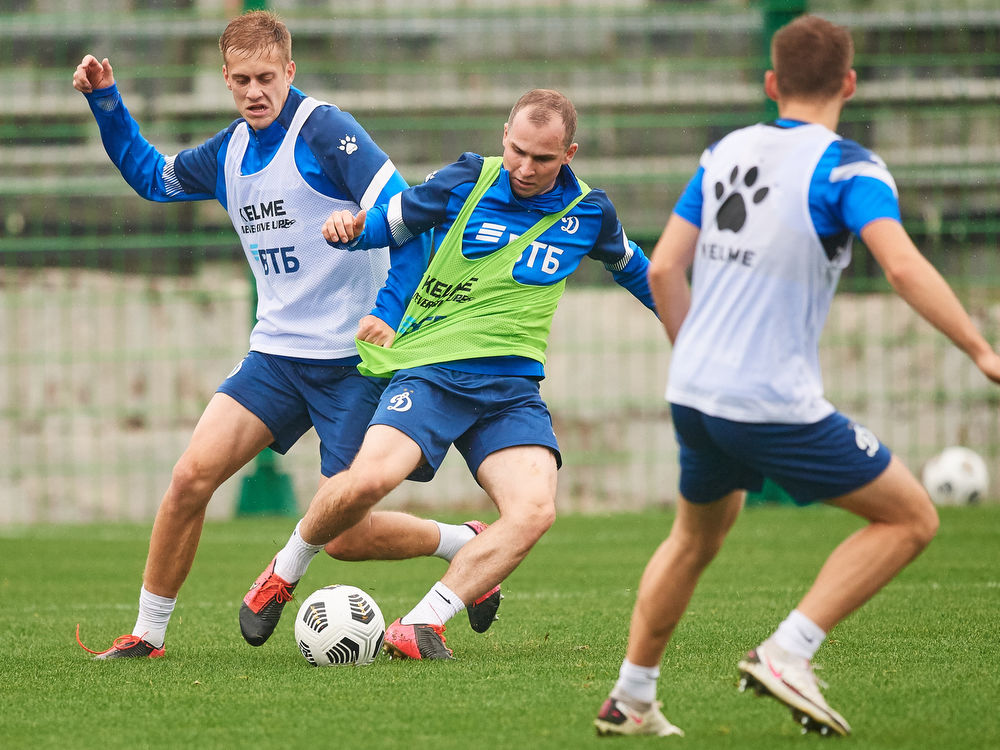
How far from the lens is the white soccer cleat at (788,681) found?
316 centimetres

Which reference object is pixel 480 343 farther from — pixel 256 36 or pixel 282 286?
pixel 256 36

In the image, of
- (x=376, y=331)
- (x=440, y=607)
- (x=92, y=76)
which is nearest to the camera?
(x=440, y=607)

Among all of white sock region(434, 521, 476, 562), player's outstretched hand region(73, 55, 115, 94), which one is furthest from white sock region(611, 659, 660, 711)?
player's outstretched hand region(73, 55, 115, 94)

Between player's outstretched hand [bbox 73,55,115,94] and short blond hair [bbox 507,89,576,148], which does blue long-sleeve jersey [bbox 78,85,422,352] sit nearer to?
player's outstretched hand [bbox 73,55,115,94]

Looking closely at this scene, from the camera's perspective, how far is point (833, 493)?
3270 mm

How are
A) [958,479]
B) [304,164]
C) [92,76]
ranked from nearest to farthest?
[304,164] → [92,76] → [958,479]

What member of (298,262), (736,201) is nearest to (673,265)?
(736,201)

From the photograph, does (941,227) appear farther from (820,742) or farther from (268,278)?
(820,742)

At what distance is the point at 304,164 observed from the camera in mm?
4895

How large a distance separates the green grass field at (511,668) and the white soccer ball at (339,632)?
0.08 m

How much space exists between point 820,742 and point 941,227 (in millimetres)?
7265

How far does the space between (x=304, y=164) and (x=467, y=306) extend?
774 millimetres

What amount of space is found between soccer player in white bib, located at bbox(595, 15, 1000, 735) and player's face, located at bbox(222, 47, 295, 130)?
1.98 m

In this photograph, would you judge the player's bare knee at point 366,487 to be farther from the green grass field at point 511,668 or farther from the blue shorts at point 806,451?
the blue shorts at point 806,451
